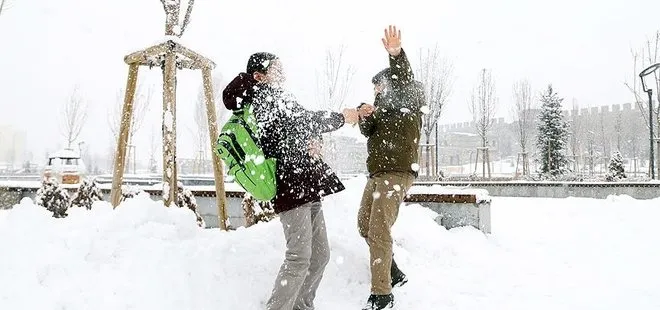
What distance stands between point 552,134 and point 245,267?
2705cm

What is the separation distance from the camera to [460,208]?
5867mm

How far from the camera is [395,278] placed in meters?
3.67

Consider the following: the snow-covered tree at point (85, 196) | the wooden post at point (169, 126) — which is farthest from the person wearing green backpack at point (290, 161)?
the snow-covered tree at point (85, 196)

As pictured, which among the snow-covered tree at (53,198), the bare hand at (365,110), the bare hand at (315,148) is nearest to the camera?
the bare hand at (315,148)

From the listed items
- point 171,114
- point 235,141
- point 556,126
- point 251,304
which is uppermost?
point 556,126

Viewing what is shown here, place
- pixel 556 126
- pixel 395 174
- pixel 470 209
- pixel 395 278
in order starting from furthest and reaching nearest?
pixel 556 126 < pixel 470 209 < pixel 395 278 < pixel 395 174

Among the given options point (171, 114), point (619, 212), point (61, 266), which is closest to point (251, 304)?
point (61, 266)

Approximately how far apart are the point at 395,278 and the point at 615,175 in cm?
1824

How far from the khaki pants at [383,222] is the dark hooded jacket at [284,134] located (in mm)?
659

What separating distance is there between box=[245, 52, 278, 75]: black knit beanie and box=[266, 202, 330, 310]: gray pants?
0.89m

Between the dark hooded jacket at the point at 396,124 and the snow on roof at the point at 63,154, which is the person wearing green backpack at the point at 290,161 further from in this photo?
the snow on roof at the point at 63,154

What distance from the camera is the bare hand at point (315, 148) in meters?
2.86

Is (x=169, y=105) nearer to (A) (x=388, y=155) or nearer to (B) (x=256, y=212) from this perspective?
(B) (x=256, y=212)

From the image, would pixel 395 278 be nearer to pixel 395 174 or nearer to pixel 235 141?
pixel 395 174
